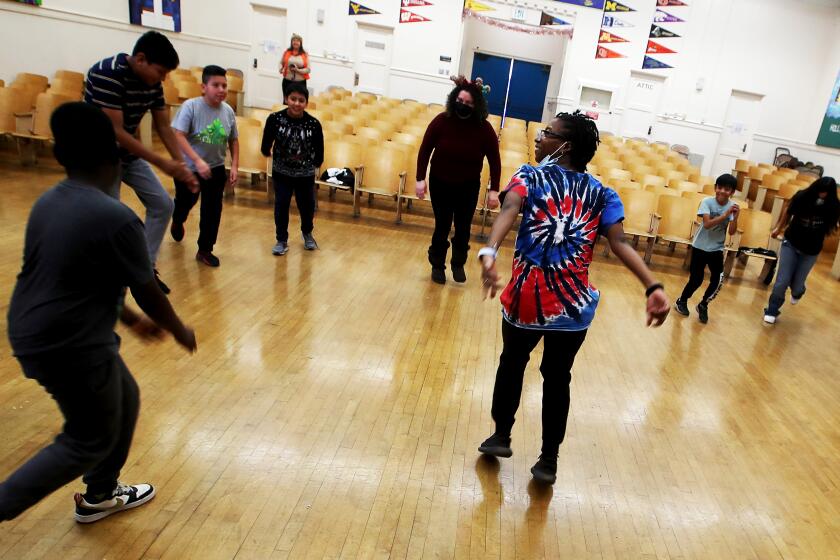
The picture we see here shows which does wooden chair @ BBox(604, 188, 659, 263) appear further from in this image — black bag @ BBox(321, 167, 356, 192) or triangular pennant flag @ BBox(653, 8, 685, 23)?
triangular pennant flag @ BBox(653, 8, 685, 23)

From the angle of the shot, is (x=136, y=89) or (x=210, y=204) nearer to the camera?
(x=136, y=89)

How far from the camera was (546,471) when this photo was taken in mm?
2422

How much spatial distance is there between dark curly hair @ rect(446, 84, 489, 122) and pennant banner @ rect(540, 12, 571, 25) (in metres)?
11.2

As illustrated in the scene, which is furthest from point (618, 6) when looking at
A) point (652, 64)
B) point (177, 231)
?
point (177, 231)

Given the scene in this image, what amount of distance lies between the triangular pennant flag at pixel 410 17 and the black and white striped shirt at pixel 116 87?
1218 cm

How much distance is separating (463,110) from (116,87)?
2.39m

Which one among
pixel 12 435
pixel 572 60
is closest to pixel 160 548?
pixel 12 435

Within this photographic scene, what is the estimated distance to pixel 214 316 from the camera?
3619 mm

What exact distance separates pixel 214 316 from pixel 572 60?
13304 mm

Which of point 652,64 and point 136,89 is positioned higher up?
point 652,64

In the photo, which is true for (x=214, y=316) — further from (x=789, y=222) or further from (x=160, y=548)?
(x=789, y=222)

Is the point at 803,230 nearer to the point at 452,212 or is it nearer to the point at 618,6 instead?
the point at 452,212

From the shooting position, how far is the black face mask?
14.1ft

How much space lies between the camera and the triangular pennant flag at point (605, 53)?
→ 1431 cm
